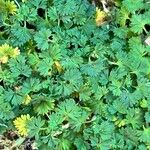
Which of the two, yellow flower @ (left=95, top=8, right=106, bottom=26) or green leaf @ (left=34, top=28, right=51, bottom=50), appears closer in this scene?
green leaf @ (left=34, top=28, right=51, bottom=50)

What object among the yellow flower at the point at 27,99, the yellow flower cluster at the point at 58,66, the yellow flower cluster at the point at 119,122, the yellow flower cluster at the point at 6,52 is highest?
the yellow flower cluster at the point at 6,52

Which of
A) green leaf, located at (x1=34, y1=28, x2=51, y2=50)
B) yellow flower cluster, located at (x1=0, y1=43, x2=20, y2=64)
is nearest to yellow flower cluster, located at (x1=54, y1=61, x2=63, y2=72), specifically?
green leaf, located at (x1=34, y1=28, x2=51, y2=50)

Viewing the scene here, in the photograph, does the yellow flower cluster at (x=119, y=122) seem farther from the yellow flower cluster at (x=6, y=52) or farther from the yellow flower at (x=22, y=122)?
the yellow flower cluster at (x=6, y=52)

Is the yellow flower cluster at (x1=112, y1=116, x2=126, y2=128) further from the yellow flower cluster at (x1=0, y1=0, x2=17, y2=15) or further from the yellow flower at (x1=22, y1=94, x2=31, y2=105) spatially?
the yellow flower cluster at (x1=0, y1=0, x2=17, y2=15)

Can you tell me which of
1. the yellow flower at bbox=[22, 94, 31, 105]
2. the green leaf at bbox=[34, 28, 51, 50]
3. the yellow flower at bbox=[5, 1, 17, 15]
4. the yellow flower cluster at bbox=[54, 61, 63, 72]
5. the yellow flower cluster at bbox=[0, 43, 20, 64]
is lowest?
the yellow flower at bbox=[22, 94, 31, 105]

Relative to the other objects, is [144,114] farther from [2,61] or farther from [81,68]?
[2,61]

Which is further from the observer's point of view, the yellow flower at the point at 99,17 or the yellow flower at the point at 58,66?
the yellow flower at the point at 99,17

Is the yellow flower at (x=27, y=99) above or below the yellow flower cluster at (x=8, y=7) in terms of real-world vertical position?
below

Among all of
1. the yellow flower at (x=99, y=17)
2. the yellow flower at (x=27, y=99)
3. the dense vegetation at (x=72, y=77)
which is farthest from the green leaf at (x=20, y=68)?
the yellow flower at (x=99, y=17)
